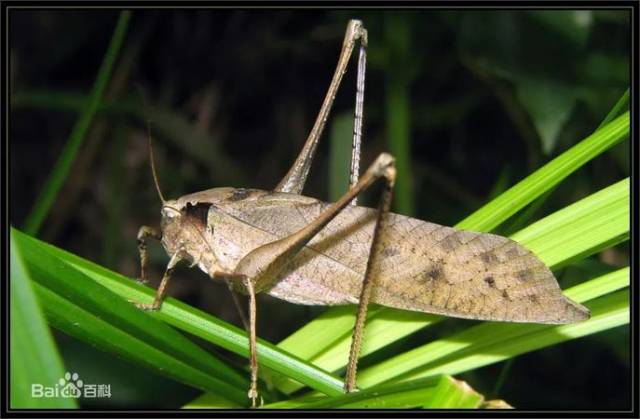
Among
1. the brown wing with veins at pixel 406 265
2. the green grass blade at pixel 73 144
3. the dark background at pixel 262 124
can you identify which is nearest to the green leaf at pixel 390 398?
the brown wing with veins at pixel 406 265

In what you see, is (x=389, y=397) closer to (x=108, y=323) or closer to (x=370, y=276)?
(x=370, y=276)

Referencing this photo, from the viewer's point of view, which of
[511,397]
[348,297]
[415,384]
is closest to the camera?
[415,384]

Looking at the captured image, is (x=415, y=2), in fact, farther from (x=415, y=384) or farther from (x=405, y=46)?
(x=415, y=384)

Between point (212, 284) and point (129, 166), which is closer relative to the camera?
point (212, 284)

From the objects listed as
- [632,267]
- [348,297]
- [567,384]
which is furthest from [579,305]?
[567,384]

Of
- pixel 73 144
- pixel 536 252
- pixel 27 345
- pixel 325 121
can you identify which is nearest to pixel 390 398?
pixel 536 252

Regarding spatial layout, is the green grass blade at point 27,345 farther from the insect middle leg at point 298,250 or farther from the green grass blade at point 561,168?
the green grass blade at point 561,168
